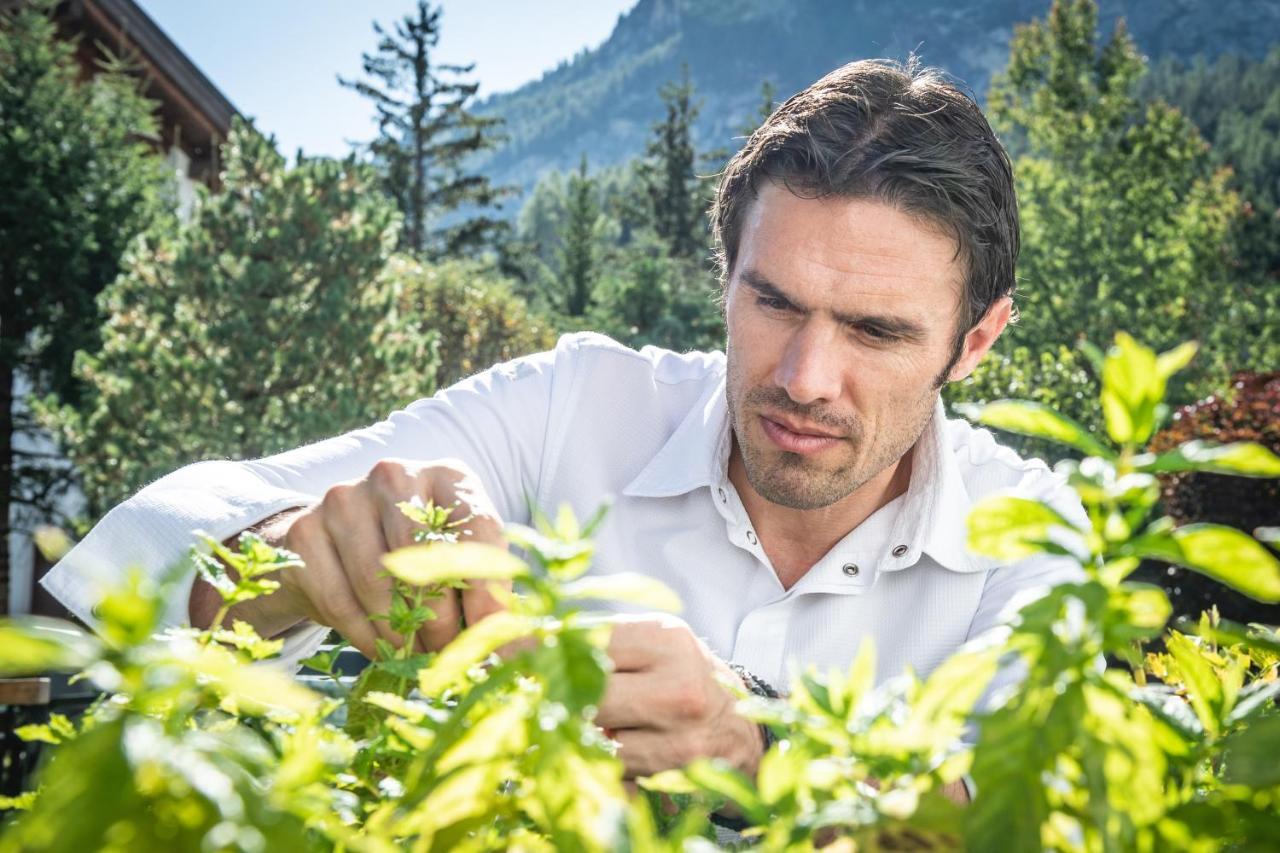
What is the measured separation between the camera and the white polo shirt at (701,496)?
244 cm

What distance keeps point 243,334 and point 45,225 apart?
3.40m

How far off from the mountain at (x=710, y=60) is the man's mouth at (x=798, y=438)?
149m

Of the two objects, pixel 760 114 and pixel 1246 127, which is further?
pixel 1246 127

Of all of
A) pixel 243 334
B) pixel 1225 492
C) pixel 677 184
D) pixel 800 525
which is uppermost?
pixel 677 184

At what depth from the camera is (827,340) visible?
228cm

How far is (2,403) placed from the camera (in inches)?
436

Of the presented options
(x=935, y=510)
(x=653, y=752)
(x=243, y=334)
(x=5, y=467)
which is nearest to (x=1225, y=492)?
(x=935, y=510)

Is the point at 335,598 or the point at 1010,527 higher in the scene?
the point at 1010,527

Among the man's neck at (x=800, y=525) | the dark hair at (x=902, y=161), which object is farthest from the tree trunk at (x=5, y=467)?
the dark hair at (x=902, y=161)

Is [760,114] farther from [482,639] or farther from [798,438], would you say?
[482,639]

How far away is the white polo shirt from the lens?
8.00 ft

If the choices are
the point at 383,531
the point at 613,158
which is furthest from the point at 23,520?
the point at 613,158

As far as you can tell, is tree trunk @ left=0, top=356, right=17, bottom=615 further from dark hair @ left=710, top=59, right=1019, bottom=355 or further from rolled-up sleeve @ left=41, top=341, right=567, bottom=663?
dark hair @ left=710, top=59, right=1019, bottom=355

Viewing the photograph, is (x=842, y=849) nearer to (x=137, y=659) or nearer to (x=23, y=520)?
(x=137, y=659)
